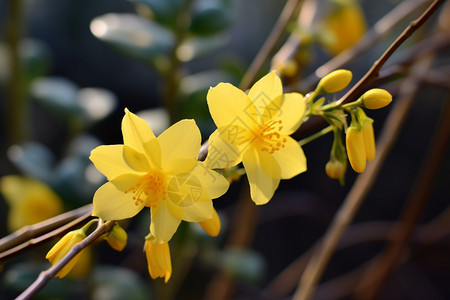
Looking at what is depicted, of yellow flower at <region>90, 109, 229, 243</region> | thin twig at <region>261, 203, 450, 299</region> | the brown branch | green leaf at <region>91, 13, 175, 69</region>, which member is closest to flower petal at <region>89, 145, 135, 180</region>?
yellow flower at <region>90, 109, 229, 243</region>

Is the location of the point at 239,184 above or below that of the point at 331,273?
above

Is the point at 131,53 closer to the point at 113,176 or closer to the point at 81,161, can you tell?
the point at 81,161

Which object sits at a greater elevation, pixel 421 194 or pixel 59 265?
pixel 59 265

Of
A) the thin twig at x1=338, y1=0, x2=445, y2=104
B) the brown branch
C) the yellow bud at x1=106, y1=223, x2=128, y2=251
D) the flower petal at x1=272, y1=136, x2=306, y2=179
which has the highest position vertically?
the thin twig at x1=338, y1=0, x2=445, y2=104

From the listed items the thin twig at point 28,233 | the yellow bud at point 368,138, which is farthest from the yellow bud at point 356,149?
the thin twig at point 28,233

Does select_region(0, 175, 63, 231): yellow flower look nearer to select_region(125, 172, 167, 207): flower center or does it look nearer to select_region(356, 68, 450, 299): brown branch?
select_region(125, 172, 167, 207): flower center

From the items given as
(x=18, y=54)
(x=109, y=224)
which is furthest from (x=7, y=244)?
(x=18, y=54)

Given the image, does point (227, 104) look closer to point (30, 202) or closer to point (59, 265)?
point (59, 265)

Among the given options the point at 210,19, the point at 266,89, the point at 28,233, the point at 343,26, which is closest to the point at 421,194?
the point at 343,26
